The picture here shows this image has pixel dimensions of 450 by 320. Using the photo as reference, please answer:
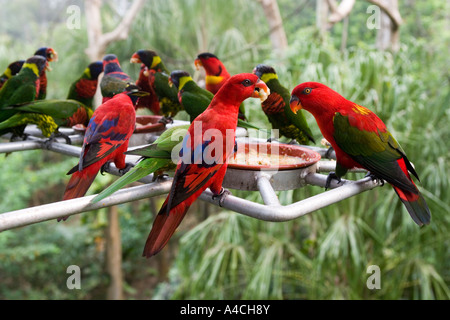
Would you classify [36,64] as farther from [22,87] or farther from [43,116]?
[43,116]

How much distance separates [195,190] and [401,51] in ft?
10.9

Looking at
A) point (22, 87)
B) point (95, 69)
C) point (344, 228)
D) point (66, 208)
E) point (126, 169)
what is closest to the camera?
point (66, 208)

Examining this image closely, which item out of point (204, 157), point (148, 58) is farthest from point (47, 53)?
point (204, 157)

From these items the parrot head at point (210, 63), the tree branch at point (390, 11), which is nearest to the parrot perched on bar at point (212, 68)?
the parrot head at point (210, 63)

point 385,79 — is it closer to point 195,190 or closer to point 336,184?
point 336,184

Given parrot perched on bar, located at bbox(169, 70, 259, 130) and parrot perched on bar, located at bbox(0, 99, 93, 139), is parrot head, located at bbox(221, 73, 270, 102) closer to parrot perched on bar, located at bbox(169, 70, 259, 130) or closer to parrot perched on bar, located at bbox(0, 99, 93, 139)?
parrot perched on bar, located at bbox(169, 70, 259, 130)

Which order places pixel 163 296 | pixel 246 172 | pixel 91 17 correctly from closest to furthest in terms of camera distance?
pixel 246 172
pixel 91 17
pixel 163 296

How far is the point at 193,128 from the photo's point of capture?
1050 mm

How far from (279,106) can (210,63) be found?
41cm

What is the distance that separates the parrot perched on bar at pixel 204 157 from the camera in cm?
94

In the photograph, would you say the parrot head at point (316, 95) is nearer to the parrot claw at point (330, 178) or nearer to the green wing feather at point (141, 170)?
the parrot claw at point (330, 178)

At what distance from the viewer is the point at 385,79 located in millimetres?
2990

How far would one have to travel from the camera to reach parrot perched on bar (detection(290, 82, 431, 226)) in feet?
3.92
